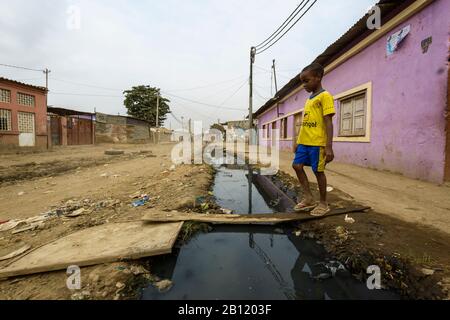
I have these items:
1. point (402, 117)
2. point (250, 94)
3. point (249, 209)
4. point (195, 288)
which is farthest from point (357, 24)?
point (250, 94)

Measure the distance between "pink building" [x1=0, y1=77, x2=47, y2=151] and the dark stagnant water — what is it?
17477 mm

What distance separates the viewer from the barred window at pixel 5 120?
46.1 ft

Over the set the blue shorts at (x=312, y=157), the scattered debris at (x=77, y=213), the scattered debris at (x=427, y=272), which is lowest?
the scattered debris at (x=77, y=213)

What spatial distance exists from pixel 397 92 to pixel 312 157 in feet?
12.5

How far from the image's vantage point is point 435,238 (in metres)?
1.80

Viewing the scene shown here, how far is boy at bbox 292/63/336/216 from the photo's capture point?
2236mm

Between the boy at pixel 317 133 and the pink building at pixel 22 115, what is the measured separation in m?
17.8

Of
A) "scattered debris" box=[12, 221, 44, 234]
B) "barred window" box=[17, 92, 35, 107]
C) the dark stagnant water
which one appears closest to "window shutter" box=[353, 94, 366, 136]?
the dark stagnant water

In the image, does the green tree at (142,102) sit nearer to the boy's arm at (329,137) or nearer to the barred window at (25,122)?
the barred window at (25,122)

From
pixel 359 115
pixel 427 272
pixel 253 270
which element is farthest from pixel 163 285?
pixel 359 115

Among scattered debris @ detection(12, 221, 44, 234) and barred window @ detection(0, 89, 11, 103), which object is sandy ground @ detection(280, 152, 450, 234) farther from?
barred window @ detection(0, 89, 11, 103)

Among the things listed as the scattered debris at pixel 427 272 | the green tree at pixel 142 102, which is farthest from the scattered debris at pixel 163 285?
the green tree at pixel 142 102

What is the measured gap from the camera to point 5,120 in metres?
14.2
